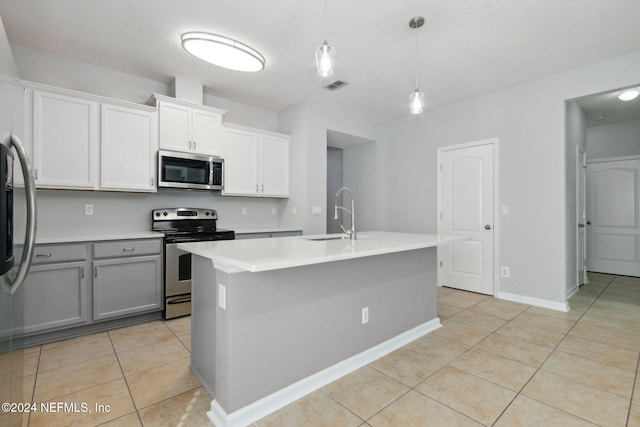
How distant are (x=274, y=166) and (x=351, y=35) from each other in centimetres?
214

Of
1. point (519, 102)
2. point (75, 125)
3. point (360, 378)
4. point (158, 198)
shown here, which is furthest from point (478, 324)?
point (75, 125)

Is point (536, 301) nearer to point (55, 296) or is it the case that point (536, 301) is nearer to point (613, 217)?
point (613, 217)

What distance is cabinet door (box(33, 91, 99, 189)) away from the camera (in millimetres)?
2730

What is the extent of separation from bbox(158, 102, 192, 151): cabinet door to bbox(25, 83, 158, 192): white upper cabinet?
3.1 inches

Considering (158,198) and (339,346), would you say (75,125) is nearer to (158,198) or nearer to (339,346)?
(158,198)

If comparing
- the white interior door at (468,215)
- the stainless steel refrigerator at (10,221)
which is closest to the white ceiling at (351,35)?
the white interior door at (468,215)

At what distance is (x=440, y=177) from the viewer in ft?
14.8

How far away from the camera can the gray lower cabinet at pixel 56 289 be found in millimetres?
2535

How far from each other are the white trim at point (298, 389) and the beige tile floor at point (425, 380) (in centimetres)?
5

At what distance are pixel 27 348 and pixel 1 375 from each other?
6.73ft

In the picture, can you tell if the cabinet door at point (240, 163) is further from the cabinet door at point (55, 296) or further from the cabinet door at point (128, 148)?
the cabinet door at point (55, 296)

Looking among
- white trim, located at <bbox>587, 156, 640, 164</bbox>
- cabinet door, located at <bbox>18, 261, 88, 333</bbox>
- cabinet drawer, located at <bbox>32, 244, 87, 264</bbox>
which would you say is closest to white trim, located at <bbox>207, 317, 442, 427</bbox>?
cabinet door, located at <bbox>18, 261, 88, 333</bbox>

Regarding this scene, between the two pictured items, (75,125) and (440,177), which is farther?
(440,177)

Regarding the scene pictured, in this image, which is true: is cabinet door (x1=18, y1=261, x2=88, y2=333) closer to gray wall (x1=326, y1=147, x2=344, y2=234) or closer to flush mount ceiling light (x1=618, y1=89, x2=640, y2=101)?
gray wall (x1=326, y1=147, x2=344, y2=234)
